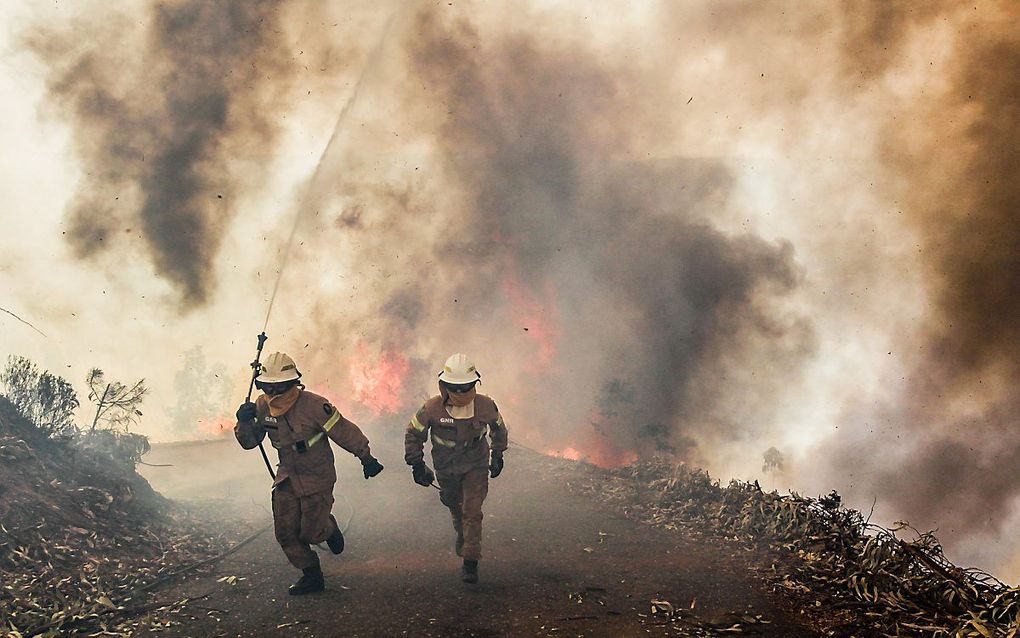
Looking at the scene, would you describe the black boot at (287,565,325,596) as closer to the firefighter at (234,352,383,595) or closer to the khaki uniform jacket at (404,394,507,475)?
the firefighter at (234,352,383,595)

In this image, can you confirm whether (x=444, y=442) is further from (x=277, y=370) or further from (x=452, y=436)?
(x=277, y=370)

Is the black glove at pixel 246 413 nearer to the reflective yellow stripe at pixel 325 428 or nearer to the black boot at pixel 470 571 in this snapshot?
the reflective yellow stripe at pixel 325 428

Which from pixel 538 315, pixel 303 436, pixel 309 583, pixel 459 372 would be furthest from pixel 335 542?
pixel 538 315

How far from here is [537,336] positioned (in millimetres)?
19250

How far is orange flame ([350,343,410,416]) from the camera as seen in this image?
16953 mm

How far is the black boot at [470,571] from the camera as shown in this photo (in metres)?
6.11

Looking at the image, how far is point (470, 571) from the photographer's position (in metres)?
6.13

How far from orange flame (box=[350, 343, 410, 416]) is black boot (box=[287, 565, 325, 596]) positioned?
35.0 ft

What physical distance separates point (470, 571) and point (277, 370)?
2942 millimetres

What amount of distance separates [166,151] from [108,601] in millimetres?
13370

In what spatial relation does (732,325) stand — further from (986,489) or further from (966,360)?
(986,489)

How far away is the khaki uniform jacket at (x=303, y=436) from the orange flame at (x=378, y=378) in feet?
34.4

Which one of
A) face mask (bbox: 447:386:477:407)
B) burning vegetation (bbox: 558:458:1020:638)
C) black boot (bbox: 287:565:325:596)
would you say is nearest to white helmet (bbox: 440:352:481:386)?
face mask (bbox: 447:386:477:407)

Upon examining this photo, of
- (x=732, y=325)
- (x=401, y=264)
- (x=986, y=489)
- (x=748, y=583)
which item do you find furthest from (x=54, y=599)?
(x=986, y=489)
